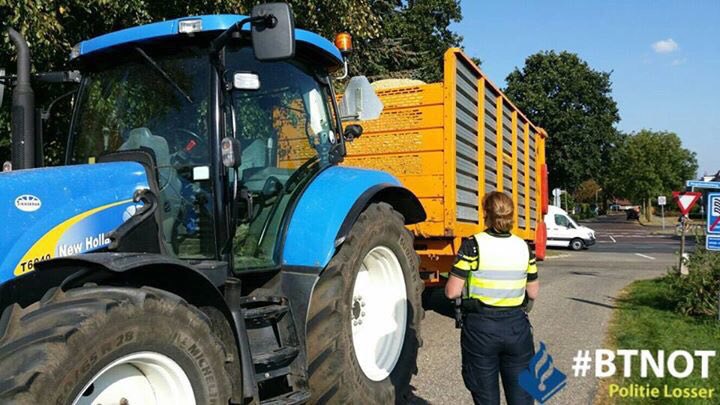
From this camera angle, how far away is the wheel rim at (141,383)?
103 inches

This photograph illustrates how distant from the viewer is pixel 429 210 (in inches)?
257

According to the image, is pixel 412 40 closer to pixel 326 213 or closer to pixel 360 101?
pixel 360 101

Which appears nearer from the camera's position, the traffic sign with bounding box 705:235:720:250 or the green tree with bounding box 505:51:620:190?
the traffic sign with bounding box 705:235:720:250

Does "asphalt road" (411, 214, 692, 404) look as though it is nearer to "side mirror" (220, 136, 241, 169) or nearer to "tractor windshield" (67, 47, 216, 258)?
"tractor windshield" (67, 47, 216, 258)

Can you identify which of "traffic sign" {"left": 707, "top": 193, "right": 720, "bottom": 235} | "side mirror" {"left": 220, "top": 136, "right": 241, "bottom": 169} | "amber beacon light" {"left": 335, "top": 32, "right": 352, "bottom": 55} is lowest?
"traffic sign" {"left": 707, "top": 193, "right": 720, "bottom": 235}

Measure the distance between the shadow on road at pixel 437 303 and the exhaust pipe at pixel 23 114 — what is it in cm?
584

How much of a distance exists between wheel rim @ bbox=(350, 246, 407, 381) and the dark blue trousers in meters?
Answer: 0.81

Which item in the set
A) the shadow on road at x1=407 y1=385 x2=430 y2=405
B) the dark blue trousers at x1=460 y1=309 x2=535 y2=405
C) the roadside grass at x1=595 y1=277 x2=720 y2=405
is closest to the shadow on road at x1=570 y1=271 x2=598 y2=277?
the roadside grass at x1=595 y1=277 x2=720 y2=405

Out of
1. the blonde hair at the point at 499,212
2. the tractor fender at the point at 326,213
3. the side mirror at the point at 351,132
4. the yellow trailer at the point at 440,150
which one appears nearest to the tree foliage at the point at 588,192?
the yellow trailer at the point at 440,150

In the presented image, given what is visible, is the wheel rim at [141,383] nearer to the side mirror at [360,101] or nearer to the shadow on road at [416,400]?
the shadow on road at [416,400]

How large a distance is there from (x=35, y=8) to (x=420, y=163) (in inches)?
158

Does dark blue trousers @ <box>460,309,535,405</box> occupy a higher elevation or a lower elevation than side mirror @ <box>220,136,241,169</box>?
lower

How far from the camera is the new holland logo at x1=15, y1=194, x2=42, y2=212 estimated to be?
9.38ft

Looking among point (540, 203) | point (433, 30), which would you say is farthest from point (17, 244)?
point (433, 30)
